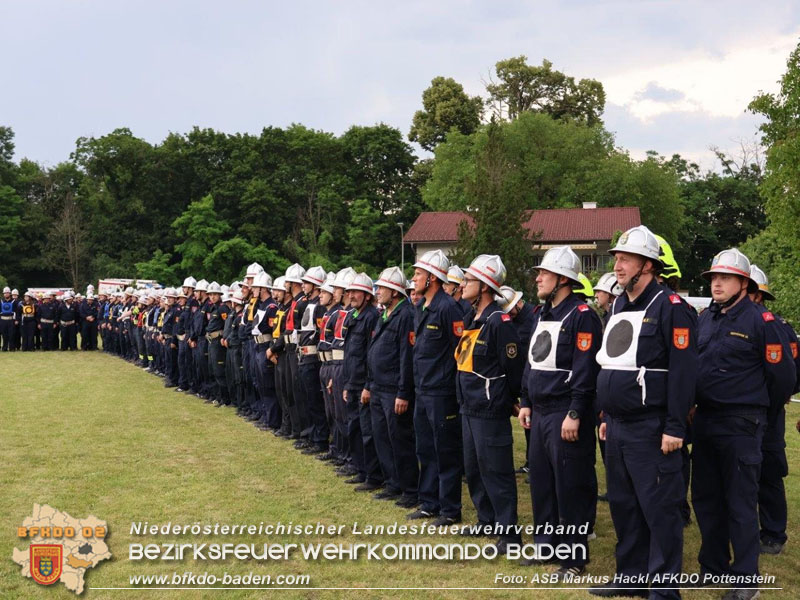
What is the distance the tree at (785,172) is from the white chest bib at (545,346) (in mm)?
15412

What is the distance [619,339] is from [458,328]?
2.30 m

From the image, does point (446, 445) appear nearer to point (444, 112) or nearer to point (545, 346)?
point (545, 346)

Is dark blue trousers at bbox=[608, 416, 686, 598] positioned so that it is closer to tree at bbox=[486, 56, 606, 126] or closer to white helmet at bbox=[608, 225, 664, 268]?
A: white helmet at bbox=[608, 225, 664, 268]

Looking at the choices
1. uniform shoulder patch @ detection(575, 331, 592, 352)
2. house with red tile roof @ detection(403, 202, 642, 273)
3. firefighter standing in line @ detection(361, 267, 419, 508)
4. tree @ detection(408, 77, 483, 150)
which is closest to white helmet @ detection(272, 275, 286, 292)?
firefighter standing in line @ detection(361, 267, 419, 508)

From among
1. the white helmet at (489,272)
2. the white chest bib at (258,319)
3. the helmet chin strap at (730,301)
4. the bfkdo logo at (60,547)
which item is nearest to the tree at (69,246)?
the white chest bib at (258,319)

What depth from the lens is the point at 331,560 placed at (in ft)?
21.1

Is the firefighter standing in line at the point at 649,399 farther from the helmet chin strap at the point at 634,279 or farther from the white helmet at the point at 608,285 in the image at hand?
the white helmet at the point at 608,285

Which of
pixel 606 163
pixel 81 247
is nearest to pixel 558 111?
pixel 606 163

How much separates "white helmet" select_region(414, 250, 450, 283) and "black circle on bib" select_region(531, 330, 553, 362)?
1.81 metres

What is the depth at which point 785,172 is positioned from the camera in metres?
20.7

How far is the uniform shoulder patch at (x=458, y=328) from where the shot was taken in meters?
7.41

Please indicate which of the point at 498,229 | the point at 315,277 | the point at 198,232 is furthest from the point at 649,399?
the point at 198,232

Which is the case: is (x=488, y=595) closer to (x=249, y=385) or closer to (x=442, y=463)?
(x=442, y=463)

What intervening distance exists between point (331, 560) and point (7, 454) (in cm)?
632
